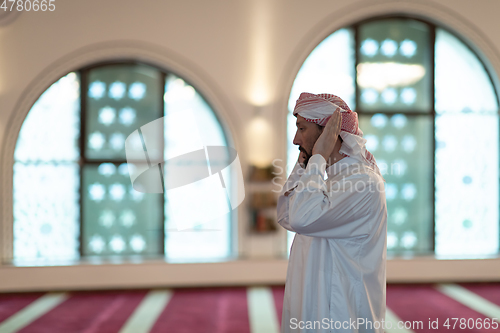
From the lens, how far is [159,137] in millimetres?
5172

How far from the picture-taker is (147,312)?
4.11m

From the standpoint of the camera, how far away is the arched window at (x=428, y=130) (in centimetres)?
542

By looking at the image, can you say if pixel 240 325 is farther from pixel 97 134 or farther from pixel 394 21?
pixel 394 21

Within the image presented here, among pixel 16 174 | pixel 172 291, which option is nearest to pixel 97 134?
pixel 16 174

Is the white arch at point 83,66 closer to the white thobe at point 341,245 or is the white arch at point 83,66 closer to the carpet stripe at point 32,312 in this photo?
the carpet stripe at point 32,312

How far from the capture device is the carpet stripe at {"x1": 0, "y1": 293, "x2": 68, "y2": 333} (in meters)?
3.73

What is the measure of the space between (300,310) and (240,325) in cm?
240

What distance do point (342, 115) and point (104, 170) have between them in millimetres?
4277

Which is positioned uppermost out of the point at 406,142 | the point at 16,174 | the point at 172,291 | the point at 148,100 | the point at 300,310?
the point at 148,100

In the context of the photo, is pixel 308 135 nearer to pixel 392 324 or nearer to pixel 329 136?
pixel 329 136

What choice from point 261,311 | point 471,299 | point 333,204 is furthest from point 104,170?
point 471,299

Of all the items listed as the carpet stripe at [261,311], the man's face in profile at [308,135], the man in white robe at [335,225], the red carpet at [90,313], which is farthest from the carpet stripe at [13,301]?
the man's face in profile at [308,135]

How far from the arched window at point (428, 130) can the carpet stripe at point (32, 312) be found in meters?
4.26

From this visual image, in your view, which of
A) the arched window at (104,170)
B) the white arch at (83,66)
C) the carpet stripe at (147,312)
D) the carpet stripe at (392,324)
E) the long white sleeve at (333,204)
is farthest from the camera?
the arched window at (104,170)
